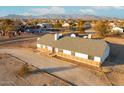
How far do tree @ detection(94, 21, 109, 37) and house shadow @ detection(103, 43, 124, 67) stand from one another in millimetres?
→ 1450

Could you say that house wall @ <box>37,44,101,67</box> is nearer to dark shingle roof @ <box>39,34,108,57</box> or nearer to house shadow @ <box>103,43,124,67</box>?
dark shingle roof @ <box>39,34,108,57</box>

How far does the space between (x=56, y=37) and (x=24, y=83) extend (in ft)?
12.4

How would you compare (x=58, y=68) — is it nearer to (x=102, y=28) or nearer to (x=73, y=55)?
(x=73, y=55)

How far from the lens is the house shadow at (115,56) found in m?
12.0

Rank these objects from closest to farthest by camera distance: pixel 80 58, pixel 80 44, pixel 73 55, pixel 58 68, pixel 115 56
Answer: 1. pixel 58 68
2. pixel 80 58
3. pixel 73 55
4. pixel 80 44
5. pixel 115 56

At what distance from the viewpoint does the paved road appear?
9320 mm

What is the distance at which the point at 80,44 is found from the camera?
12.3 meters

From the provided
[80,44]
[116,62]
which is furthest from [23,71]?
[116,62]

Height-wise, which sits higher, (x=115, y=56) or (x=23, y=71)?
(x=23, y=71)

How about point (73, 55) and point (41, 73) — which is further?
point (73, 55)

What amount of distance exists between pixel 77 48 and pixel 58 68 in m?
1.85

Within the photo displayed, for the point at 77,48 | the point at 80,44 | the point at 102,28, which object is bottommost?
the point at 77,48

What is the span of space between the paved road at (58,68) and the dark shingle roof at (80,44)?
936mm
